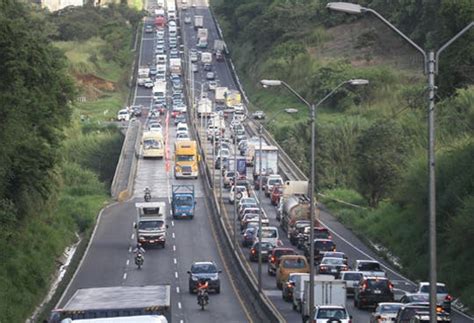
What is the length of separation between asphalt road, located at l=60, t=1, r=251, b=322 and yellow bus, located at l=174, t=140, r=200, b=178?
2.36ft

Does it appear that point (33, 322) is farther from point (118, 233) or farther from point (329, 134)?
point (329, 134)

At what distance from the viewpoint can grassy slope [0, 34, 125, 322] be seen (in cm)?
4906

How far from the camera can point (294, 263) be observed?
53.2 m

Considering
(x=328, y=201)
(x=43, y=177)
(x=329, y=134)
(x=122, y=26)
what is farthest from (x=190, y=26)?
(x=43, y=177)

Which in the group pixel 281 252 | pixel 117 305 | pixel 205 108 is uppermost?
pixel 117 305

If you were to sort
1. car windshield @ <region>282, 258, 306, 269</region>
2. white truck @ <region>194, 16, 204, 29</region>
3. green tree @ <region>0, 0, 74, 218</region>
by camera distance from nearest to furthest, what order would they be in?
green tree @ <region>0, 0, 74, 218</region>, car windshield @ <region>282, 258, 306, 269</region>, white truck @ <region>194, 16, 204, 29</region>

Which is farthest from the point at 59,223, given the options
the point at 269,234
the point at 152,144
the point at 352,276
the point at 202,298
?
the point at 152,144

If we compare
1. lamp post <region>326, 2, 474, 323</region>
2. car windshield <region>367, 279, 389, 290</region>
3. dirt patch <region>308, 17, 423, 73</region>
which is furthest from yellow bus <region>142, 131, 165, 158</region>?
lamp post <region>326, 2, 474, 323</region>

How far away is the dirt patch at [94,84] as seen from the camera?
149325 millimetres

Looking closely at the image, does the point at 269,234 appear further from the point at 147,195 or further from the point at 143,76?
the point at 143,76

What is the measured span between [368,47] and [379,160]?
58075 mm

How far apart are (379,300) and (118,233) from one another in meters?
29.0

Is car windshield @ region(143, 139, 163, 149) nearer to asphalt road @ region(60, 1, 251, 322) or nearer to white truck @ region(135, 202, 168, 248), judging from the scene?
asphalt road @ region(60, 1, 251, 322)

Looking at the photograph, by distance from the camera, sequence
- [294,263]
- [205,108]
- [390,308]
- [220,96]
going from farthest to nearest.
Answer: [220,96]
[205,108]
[294,263]
[390,308]
